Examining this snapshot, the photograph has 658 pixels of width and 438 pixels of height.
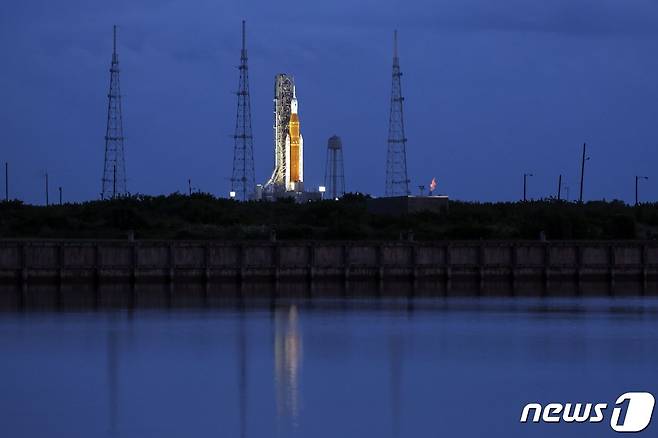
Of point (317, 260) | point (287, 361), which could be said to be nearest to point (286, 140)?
point (317, 260)

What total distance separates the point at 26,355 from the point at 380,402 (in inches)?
523

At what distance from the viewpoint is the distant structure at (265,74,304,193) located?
472ft

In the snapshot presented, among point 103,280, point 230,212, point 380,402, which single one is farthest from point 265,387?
point 230,212

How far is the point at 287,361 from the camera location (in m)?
40.9

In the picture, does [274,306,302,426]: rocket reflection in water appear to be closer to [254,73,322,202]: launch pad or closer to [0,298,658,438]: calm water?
[0,298,658,438]: calm water

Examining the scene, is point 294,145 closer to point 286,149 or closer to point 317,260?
point 286,149

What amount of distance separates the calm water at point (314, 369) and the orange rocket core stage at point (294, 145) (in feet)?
277

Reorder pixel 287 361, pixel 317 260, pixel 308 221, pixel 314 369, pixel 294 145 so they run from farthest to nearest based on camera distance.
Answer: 1. pixel 294 145
2. pixel 308 221
3. pixel 317 260
4. pixel 287 361
5. pixel 314 369

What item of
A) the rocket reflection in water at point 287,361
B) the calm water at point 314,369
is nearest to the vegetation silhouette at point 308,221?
the rocket reflection in water at point 287,361

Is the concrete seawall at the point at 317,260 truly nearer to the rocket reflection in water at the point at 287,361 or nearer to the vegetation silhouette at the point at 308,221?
the vegetation silhouette at the point at 308,221

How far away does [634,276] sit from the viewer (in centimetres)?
8031

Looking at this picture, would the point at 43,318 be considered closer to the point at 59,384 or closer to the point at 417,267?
the point at 59,384

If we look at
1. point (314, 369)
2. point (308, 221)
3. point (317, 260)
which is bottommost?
point (314, 369)

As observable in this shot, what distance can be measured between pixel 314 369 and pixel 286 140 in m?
107
